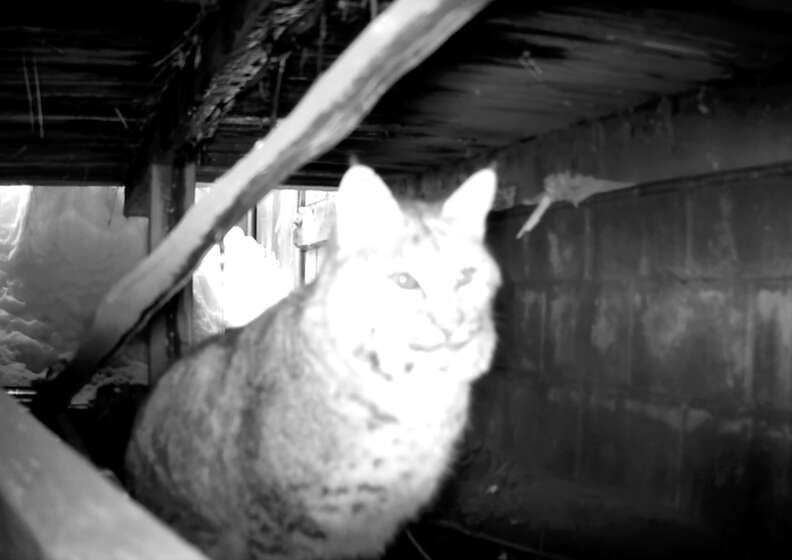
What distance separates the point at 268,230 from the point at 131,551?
1095 cm

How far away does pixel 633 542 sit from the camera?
132 inches

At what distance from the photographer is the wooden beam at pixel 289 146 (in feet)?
6.61

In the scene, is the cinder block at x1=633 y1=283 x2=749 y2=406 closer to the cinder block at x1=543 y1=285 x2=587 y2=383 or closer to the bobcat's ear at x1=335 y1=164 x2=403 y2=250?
the cinder block at x1=543 y1=285 x2=587 y2=383

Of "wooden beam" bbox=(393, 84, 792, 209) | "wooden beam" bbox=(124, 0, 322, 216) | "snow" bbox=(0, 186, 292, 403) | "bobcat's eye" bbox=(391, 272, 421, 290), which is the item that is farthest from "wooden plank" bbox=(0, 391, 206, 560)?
"snow" bbox=(0, 186, 292, 403)

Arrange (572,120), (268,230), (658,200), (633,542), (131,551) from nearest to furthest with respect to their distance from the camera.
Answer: (131,551) < (633,542) < (658,200) < (572,120) < (268,230)

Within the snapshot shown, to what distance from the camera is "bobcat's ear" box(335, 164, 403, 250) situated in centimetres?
249

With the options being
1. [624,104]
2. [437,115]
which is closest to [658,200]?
[624,104]

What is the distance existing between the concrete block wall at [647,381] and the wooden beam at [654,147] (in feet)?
0.36

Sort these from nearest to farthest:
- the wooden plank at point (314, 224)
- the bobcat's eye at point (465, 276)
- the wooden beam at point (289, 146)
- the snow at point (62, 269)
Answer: the wooden beam at point (289, 146)
the bobcat's eye at point (465, 276)
the snow at point (62, 269)
the wooden plank at point (314, 224)

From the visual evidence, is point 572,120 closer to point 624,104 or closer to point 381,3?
point 624,104

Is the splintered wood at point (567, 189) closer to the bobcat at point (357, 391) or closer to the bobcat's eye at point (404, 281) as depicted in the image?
the bobcat at point (357, 391)

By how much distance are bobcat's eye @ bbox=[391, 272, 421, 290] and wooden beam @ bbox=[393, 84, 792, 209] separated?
1.92 meters

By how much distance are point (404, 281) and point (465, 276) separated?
9.9 inches

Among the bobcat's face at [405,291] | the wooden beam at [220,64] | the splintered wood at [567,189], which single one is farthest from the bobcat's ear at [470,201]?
the splintered wood at [567,189]
